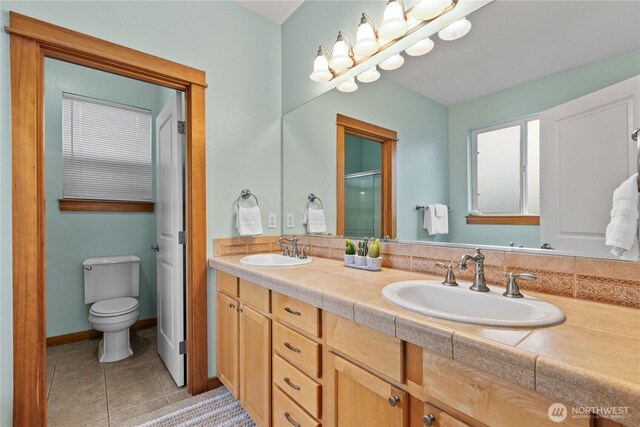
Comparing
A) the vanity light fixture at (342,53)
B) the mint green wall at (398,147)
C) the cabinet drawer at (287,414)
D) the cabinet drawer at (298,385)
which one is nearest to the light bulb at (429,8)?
the mint green wall at (398,147)

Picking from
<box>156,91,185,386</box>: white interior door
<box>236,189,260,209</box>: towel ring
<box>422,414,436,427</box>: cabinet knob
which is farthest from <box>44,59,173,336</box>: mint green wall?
<box>422,414,436,427</box>: cabinet knob

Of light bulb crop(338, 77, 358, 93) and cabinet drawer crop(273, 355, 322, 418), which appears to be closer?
cabinet drawer crop(273, 355, 322, 418)

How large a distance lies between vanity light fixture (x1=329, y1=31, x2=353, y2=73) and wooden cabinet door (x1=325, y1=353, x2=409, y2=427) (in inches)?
62.1

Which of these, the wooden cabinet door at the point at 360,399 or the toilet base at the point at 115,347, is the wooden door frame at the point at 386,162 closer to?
the wooden cabinet door at the point at 360,399

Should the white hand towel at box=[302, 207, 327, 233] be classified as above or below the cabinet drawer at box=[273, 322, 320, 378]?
above

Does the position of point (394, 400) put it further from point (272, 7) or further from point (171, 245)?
point (272, 7)

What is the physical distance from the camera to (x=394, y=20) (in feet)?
4.71

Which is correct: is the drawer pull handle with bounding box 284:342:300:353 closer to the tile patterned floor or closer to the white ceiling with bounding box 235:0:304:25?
the tile patterned floor

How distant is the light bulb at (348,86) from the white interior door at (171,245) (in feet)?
3.56

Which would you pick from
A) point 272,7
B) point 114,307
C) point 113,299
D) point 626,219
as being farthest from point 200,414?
point 272,7

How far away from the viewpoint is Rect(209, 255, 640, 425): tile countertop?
50 centimetres

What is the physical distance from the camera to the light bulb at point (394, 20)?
4.68 feet

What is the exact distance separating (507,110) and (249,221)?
5.26 feet

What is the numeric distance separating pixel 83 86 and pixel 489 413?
366cm
